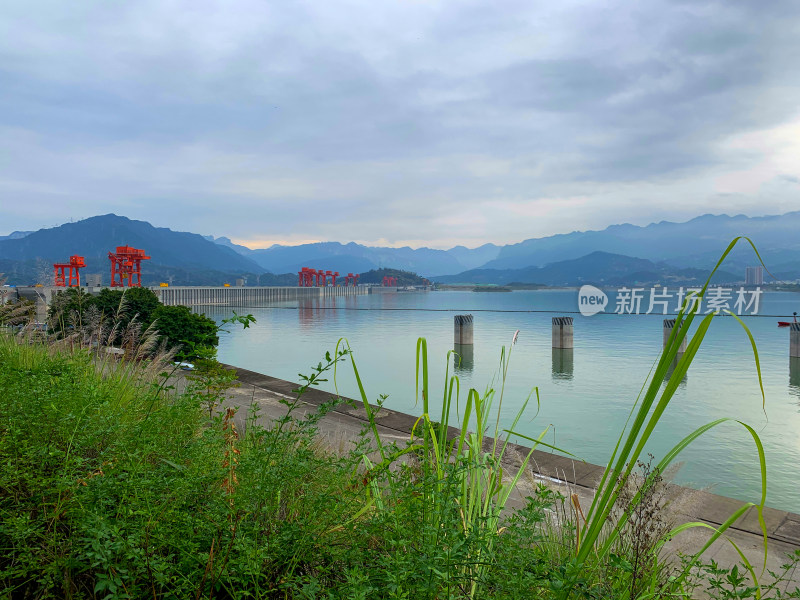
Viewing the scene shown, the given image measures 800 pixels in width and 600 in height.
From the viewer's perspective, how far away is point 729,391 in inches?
672

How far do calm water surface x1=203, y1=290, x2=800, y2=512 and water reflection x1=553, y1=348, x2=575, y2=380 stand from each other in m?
0.09

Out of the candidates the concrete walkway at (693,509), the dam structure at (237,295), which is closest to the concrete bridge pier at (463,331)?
the concrete walkway at (693,509)

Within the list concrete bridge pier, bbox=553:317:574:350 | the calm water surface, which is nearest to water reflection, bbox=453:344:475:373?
the calm water surface

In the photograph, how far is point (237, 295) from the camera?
9469 centimetres

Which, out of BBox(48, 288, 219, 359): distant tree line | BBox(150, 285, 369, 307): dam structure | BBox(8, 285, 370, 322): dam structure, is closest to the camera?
BBox(48, 288, 219, 359): distant tree line

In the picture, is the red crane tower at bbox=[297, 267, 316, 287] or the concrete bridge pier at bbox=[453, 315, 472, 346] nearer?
the concrete bridge pier at bbox=[453, 315, 472, 346]

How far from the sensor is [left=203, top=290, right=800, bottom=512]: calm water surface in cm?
983

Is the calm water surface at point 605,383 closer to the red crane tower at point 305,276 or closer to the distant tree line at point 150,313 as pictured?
the distant tree line at point 150,313

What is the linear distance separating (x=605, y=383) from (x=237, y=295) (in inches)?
3323

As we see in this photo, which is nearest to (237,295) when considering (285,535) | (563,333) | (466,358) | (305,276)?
(305,276)

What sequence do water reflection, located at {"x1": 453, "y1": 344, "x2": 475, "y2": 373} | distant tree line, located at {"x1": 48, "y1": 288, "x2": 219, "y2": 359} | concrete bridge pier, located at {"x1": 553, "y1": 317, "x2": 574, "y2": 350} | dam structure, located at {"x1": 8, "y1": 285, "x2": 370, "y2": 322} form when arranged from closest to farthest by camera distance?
distant tree line, located at {"x1": 48, "y1": 288, "x2": 219, "y2": 359} < water reflection, located at {"x1": 453, "y1": 344, "x2": 475, "y2": 373} < concrete bridge pier, located at {"x1": 553, "y1": 317, "x2": 574, "y2": 350} < dam structure, located at {"x1": 8, "y1": 285, "x2": 370, "y2": 322}

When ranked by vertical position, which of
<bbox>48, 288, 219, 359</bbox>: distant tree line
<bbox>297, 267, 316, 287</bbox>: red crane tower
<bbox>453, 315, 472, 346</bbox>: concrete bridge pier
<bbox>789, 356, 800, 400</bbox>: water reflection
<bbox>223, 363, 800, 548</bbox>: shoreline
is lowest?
<bbox>789, 356, 800, 400</bbox>: water reflection

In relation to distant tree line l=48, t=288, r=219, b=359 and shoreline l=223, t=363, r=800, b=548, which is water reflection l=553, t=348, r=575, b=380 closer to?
distant tree line l=48, t=288, r=219, b=359

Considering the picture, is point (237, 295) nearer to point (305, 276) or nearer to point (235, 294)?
point (235, 294)
